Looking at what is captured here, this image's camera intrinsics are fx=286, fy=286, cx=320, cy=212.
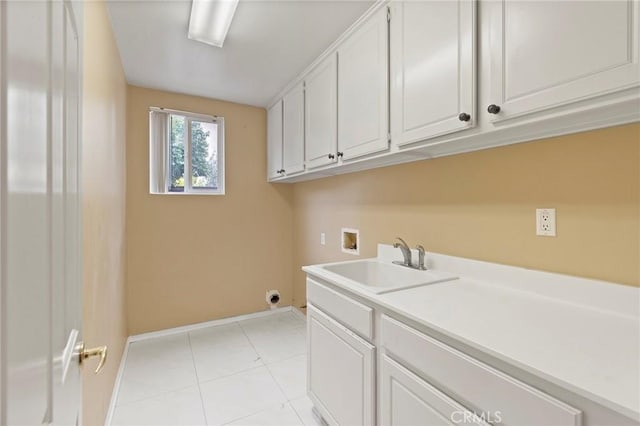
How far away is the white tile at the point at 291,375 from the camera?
1966 mm

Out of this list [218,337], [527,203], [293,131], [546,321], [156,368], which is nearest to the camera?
[546,321]

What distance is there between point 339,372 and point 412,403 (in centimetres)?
49

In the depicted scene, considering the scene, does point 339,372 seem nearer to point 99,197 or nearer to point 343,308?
point 343,308

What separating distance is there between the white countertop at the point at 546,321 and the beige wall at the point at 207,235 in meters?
1.98

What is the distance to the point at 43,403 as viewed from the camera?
17.1 inches

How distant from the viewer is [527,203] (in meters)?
1.27

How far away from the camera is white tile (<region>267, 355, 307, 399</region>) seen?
197 cm

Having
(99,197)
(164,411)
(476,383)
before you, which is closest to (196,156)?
(99,197)

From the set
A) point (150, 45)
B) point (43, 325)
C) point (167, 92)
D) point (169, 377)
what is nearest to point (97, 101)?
point (150, 45)

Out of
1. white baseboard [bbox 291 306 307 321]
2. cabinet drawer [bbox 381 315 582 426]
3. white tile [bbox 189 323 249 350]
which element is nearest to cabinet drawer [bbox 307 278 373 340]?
cabinet drawer [bbox 381 315 582 426]

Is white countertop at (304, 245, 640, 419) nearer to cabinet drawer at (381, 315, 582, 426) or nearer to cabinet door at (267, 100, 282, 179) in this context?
cabinet drawer at (381, 315, 582, 426)

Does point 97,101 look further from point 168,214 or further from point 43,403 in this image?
point 168,214

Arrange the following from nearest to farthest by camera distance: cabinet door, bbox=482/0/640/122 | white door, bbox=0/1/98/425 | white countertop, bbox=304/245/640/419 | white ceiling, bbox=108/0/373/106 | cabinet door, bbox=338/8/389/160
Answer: white door, bbox=0/1/98/425 → white countertop, bbox=304/245/640/419 → cabinet door, bbox=482/0/640/122 → cabinet door, bbox=338/8/389/160 → white ceiling, bbox=108/0/373/106

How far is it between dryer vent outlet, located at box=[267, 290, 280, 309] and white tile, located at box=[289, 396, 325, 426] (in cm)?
148
